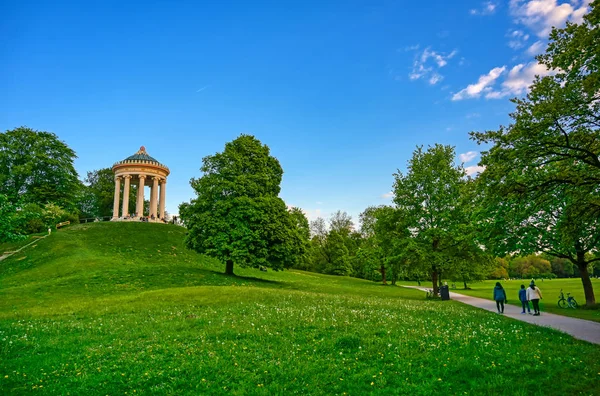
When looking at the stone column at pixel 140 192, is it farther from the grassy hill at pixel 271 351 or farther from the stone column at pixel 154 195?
the grassy hill at pixel 271 351

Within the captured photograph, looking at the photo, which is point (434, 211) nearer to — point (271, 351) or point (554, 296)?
point (554, 296)

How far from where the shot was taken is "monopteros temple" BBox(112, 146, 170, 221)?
221 feet

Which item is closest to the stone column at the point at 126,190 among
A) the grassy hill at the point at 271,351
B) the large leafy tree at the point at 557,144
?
the grassy hill at the point at 271,351

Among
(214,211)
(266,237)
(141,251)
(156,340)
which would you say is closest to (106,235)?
(141,251)

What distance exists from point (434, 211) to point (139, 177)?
55467mm

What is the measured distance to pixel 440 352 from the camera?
9.91m

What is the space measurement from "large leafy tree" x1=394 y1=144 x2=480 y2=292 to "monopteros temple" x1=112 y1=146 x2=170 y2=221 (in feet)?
162

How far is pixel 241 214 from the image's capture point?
3488 centimetres

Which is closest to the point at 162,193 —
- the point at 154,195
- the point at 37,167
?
the point at 154,195

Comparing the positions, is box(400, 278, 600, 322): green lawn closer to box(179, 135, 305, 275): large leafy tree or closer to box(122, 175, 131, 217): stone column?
box(179, 135, 305, 275): large leafy tree

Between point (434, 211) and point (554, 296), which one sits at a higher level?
point (434, 211)

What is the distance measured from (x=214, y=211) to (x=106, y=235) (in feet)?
95.7

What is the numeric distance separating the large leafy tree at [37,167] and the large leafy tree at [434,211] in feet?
184

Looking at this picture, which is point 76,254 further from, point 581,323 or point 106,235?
point 581,323
